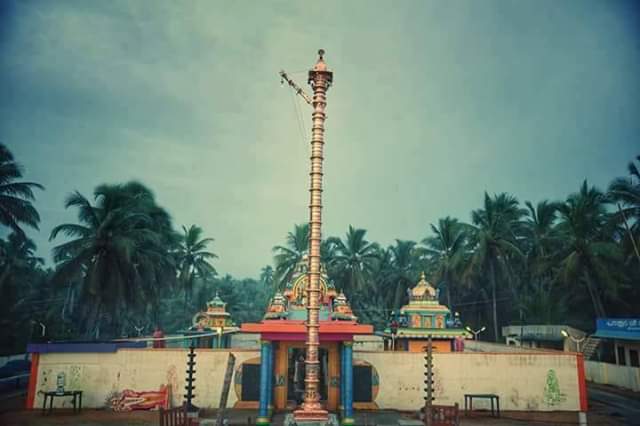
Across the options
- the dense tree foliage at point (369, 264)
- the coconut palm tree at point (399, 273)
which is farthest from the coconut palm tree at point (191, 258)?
the coconut palm tree at point (399, 273)

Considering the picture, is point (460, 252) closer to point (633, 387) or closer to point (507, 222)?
point (507, 222)

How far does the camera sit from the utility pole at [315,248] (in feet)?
56.4

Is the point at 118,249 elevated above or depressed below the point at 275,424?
above

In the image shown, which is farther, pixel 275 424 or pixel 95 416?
pixel 95 416

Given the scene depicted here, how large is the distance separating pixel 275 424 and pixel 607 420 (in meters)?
16.0

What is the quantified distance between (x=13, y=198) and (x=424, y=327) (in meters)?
28.9

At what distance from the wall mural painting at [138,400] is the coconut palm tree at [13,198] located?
14146mm

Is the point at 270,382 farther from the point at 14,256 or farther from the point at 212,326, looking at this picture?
the point at 14,256

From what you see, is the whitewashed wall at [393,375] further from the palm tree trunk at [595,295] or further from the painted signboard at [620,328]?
the palm tree trunk at [595,295]

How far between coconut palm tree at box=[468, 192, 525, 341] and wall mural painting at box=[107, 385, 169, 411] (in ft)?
108

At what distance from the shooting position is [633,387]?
1222 inches

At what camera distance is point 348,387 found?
20625 millimetres

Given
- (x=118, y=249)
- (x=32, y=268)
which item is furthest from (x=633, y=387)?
(x=32, y=268)

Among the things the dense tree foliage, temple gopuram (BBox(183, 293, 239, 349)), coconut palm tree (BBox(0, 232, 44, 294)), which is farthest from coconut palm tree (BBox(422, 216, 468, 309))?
coconut palm tree (BBox(0, 232, 44, 294))
